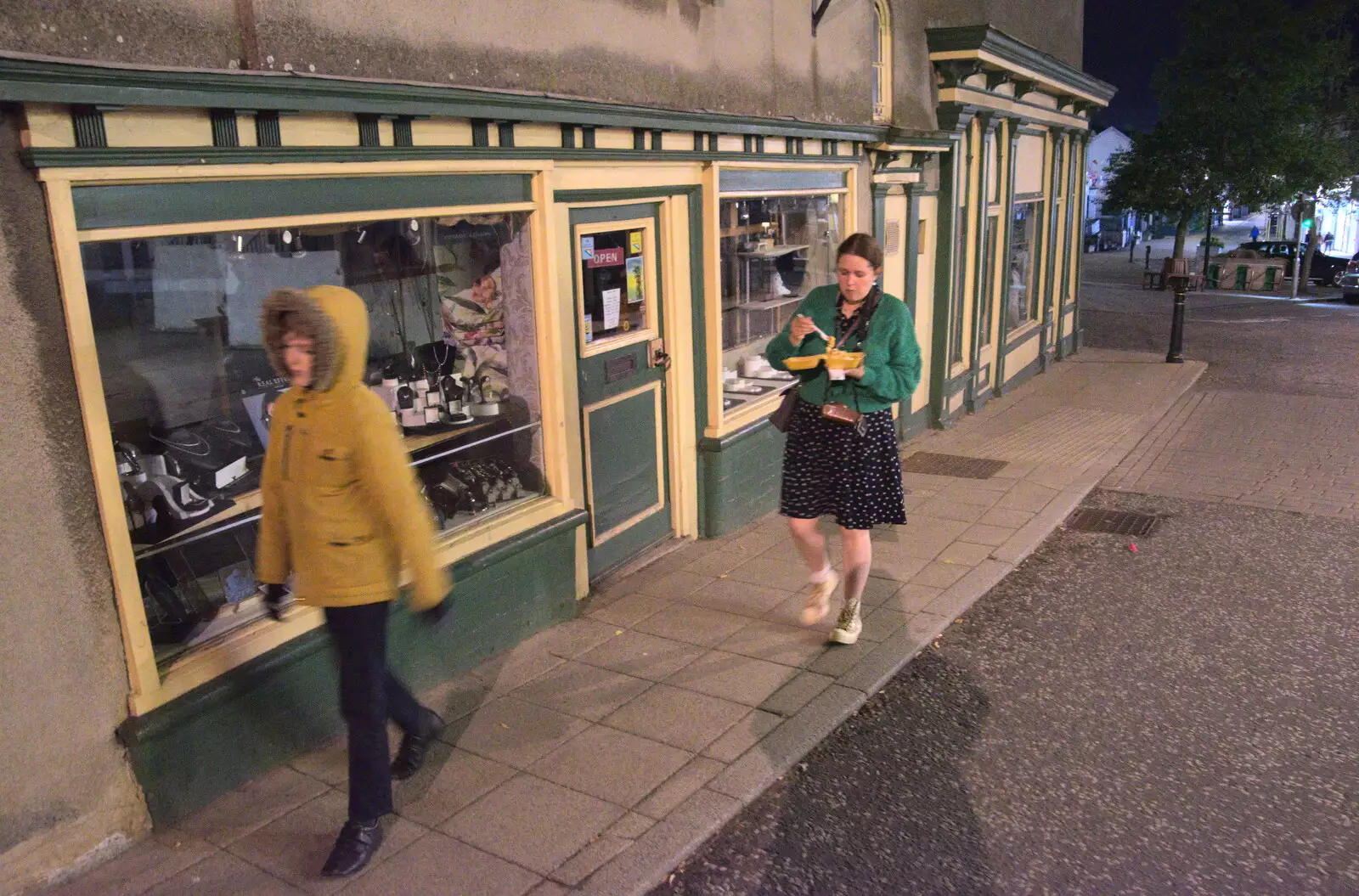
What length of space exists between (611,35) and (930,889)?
→ 14.1 ft

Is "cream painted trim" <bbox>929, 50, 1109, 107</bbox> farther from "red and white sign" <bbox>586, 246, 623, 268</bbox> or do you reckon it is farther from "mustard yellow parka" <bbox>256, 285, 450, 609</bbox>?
"mustard yellow parka" <bbox>256, 285, 450, 609</bbox>

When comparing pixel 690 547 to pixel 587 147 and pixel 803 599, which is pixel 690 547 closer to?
pixel 803 599

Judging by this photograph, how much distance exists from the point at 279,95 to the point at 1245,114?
1154 inches

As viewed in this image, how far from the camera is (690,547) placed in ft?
22.3

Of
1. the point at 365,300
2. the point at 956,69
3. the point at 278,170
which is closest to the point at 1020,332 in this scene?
the point at 956,69

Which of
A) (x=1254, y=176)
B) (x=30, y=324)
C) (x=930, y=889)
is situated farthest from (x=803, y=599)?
(x=1254, y=176)

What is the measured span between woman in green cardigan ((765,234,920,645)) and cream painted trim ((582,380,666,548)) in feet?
4.15

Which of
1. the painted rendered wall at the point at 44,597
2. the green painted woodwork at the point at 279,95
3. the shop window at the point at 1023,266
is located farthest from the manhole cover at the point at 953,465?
the painted rendered wall at the point at 44,597

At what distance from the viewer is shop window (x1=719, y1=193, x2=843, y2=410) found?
7316 mm

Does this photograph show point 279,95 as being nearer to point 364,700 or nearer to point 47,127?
point 47,127

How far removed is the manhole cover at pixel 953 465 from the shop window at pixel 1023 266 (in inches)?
149

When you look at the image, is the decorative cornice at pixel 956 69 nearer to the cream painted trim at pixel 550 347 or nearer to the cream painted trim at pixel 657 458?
the cream painted trim at pixel 657 458

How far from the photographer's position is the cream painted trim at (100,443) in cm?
326

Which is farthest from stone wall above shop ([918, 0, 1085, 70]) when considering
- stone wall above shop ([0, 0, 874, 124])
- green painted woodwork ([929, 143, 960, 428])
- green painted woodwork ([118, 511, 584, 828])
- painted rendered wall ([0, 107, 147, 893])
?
painted rendered wall ([0, 107, 147, 893])
